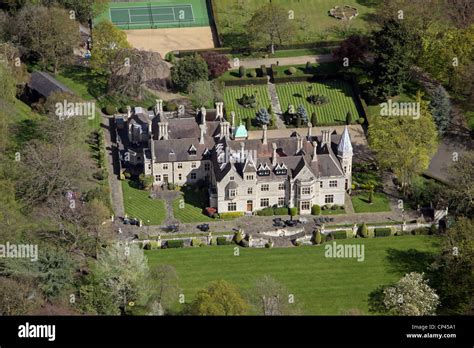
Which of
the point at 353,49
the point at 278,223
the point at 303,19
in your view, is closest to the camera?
the point at 278,223

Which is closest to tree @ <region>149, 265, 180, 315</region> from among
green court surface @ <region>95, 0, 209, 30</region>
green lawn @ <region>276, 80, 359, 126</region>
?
green lawn @ <region>276, 80, 359, 126</region>

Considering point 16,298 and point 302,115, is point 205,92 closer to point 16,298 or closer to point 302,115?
point 302,115

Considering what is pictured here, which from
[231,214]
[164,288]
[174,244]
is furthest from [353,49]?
[164,288]

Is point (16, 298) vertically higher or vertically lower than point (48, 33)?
lower

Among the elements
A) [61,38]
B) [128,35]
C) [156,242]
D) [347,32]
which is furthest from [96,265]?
[347,32]

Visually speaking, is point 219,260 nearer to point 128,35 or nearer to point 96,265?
point 96,265

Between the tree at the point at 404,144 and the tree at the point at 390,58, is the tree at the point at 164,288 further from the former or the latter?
the tree at the point at 390,58

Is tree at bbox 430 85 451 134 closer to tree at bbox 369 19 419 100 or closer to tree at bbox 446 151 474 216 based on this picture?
tree at bbox 369 19 419 100

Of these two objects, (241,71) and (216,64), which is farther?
(241,71)
